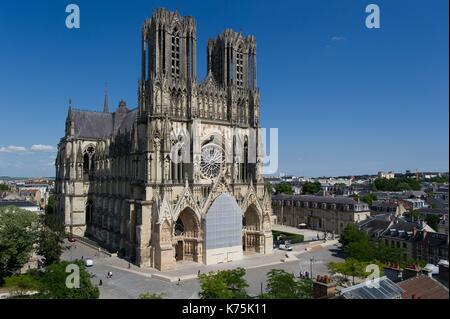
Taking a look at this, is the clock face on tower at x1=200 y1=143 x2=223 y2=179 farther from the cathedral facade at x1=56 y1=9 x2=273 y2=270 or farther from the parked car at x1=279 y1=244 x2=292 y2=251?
the parked car at x1=279 y1=244 x2=292 y2=251

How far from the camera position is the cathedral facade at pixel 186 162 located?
5378 centimetres

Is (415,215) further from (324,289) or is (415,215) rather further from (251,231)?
(324,289)

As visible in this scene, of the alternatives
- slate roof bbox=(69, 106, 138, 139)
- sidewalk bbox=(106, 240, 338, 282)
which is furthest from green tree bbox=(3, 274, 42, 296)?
slate roof bbox=(69, 106, 138, 139)

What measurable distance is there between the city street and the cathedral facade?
2269 mm

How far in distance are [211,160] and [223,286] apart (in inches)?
1303

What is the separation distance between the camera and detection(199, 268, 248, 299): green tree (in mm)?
27522

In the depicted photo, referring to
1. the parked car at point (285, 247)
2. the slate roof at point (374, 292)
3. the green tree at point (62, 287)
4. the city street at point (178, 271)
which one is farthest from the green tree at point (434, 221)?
the green tree at point (62, 287)

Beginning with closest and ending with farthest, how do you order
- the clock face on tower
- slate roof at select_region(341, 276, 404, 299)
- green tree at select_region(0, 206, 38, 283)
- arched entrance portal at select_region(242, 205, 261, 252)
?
slate roof at select_region(341, 276, 404, 299) → green tree at select_region(0, 206, 38, 283) → the clock face on tower → arched entrance portal at select_region(242, 205, 261, 252)

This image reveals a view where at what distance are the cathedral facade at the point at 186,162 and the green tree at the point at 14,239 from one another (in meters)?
14.0

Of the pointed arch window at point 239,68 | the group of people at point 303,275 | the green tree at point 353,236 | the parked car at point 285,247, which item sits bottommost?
the parked car at point 285,247

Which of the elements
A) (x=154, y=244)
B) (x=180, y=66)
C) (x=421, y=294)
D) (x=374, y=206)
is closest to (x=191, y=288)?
(x=154, y=244)

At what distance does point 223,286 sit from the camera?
29.4m

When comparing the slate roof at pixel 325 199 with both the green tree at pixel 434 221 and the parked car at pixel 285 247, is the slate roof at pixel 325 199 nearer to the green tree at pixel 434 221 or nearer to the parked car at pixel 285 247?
the green tree at pixel 434 221

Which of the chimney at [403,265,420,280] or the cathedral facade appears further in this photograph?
the cathedral facade
